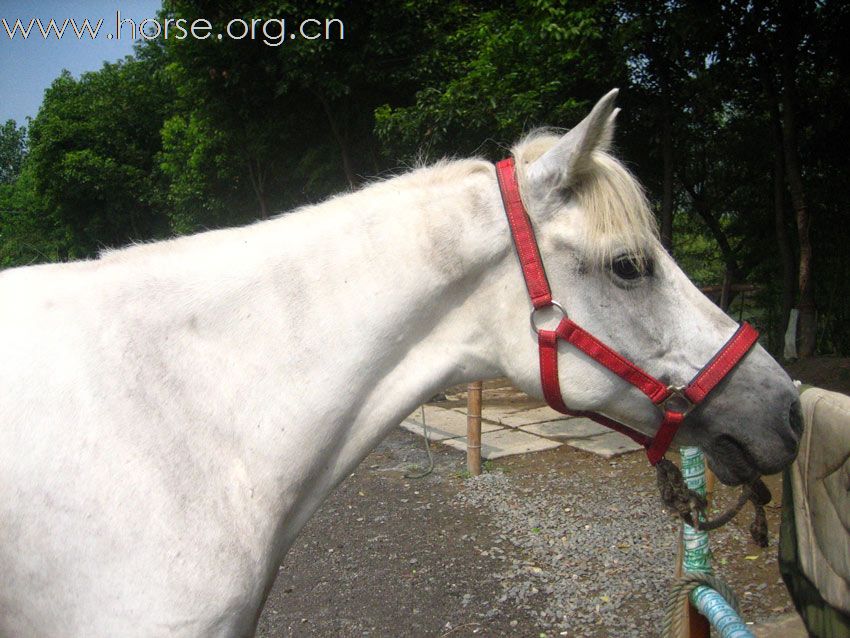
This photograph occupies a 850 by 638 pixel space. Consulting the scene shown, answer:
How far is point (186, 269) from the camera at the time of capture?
154 centimetres

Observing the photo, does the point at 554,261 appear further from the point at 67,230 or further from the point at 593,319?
the point at 67,230

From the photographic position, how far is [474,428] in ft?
17.4

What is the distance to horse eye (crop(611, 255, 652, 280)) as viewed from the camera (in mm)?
1587

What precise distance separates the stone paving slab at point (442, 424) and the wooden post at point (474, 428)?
1179 mm

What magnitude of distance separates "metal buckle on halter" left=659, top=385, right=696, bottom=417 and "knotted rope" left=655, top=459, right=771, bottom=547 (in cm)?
21

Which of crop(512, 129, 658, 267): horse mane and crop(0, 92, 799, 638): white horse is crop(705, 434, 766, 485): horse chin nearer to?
crop(0, 92, 799, 638): white horse

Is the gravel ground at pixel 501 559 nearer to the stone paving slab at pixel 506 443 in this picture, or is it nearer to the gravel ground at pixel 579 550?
the gravel ground at pixel 579 550

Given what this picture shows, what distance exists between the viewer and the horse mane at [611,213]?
1579 millimetres

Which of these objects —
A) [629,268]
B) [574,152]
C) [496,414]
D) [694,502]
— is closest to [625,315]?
[629,268]

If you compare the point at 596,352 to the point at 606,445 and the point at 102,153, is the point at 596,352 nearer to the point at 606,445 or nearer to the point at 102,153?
the point at 606,445

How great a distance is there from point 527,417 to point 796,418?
5.65m

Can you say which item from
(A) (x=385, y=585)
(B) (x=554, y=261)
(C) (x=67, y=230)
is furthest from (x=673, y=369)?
(C) (x=67, y=230)

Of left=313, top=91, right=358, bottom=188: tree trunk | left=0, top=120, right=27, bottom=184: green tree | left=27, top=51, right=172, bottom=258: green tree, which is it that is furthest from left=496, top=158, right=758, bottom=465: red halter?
left=0, top=120, right=27, bottom=184: green tree

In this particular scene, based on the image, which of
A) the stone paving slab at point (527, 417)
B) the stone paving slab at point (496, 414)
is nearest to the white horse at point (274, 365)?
the stone paving slab at point (527, 417)
